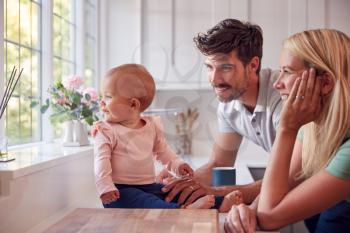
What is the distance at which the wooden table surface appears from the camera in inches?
34.2

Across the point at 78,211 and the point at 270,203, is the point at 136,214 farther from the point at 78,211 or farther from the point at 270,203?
the point at 270,203

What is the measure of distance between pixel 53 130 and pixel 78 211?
4.46ft

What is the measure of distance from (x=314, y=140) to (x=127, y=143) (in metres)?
0.57

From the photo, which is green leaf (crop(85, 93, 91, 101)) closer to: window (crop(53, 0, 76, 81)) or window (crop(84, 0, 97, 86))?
window (crop(53, 0, 76, 81))

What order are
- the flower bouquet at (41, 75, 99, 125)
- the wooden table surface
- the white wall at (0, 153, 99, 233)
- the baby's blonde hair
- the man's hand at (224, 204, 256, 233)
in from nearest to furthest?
the wooden table surface
the man's hand at (224, 204, 256, 233)
the white wall at (0, 153, 99, 233)
the baby's blonde hair
the flower bouquet at (41, 75, 99, 125)

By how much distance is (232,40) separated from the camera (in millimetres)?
1727

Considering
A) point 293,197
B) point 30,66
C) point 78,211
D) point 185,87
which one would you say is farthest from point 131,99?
point 185,87

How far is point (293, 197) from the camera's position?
1072 mm

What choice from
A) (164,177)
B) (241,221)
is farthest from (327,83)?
(164,177)

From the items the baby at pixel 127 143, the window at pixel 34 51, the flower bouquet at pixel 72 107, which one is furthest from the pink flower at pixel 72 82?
the baby at pixel 127 143

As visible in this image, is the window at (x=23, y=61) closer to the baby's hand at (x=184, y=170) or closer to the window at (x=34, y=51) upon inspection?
the window at (x=34, y=51)

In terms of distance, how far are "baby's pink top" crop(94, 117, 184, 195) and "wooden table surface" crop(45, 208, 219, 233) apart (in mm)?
259

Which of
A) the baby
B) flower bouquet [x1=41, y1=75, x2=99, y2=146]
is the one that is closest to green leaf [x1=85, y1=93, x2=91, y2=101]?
flower bouquet [x1=41, y1=75, x2=99, y2=146]

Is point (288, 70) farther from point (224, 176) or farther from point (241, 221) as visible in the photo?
point (224, 176)
